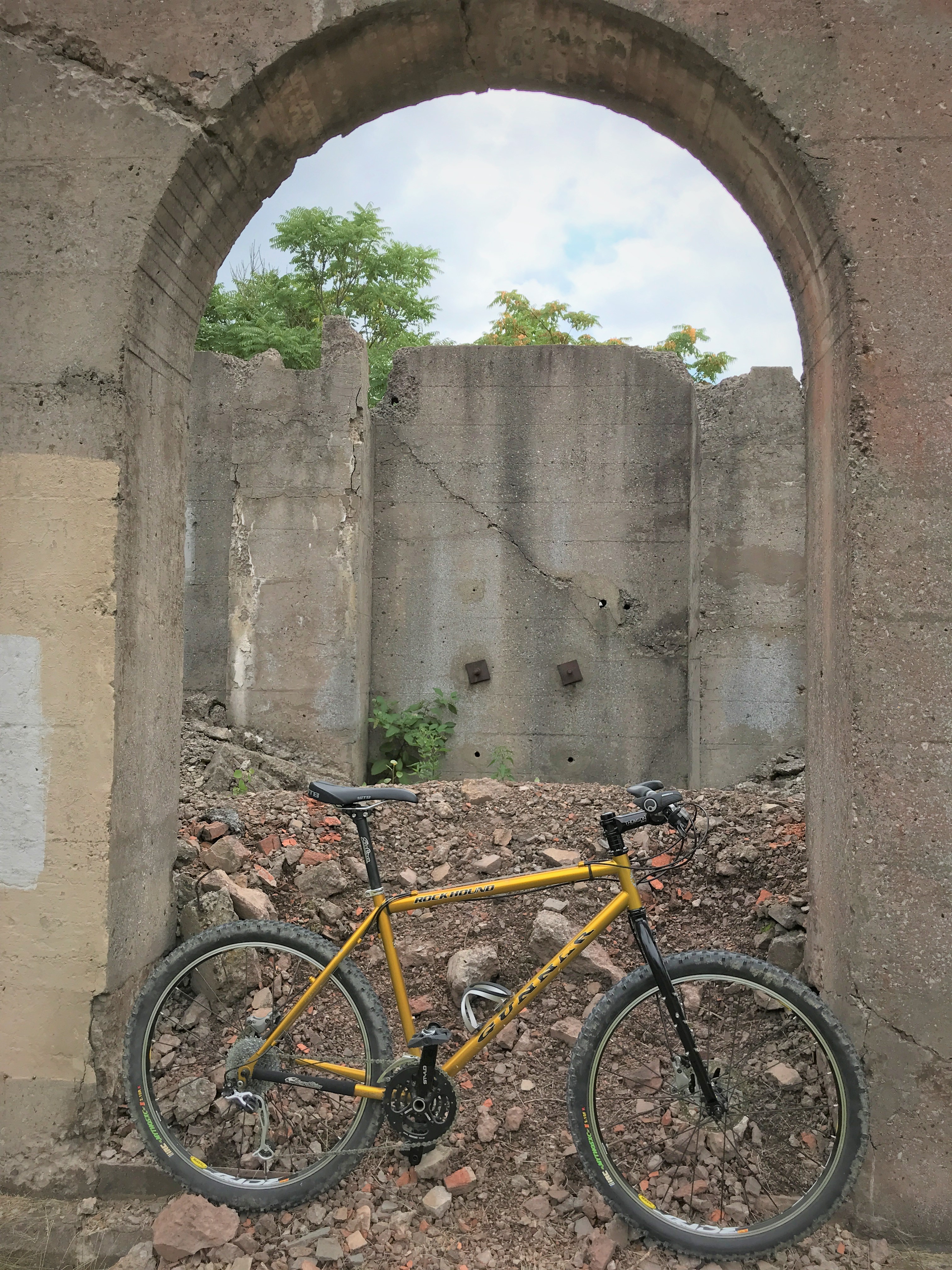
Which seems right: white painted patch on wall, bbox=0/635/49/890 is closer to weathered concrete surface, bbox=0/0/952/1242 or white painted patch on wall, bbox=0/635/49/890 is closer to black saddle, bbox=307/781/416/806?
weathered concrete surface, bbox=0/0/952/1242

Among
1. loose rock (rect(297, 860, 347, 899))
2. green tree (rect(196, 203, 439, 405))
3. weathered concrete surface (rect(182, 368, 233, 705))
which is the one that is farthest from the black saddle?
green tree (rect(196, 203, 439, 405))

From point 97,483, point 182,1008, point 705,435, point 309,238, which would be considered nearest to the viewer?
point 97,483

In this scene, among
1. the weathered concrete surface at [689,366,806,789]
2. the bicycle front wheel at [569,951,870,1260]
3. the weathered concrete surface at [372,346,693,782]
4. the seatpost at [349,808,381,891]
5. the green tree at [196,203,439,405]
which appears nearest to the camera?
the bicycle front wheel at [569,951,870,1260]

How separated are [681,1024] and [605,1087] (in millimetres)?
445

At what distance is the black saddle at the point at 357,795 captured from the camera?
2.62 meters

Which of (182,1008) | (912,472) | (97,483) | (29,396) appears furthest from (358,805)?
(912,472)

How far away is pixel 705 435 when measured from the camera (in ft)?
25.7

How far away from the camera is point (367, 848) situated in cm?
262

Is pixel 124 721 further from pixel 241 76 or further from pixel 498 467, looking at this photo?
pixel 498 467

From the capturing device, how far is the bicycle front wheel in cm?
236

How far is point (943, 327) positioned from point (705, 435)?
5368 millimetres

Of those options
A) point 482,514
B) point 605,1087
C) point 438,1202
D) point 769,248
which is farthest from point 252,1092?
point 482,514

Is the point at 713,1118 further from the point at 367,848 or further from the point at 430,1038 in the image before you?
the point at 367,848

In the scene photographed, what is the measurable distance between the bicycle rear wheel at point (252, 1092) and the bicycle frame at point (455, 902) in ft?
0.11
